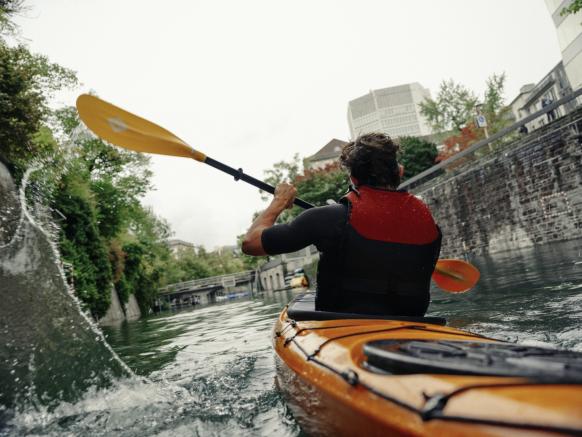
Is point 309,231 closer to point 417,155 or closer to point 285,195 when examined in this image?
point 285,195

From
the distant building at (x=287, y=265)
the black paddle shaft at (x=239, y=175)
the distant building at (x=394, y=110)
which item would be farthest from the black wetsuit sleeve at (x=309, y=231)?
the distant building at (x=394, y=110)

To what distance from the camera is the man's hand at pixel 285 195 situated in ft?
10.3

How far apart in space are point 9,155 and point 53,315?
4.68 meters

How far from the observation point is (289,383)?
2297mm

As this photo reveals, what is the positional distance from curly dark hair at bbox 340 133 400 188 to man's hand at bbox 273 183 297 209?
1.95 feet

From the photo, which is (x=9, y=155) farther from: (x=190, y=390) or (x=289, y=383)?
(x=289, y=383)

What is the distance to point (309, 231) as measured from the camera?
8.14 ft

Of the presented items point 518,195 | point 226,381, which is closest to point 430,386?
point 226,381

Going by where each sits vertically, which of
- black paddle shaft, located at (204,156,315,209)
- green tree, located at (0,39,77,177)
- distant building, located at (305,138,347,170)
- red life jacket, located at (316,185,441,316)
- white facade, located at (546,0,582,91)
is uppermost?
distant building, located at (305,138,347,170)

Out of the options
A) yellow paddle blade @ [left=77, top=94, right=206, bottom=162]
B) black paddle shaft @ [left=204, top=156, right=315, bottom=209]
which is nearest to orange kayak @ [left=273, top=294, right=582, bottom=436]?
black paddle shaft @ [left=204, top=156, right=315, bottom=209]

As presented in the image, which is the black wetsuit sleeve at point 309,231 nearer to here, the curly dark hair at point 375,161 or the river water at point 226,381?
the curly dark hair at point 375,161

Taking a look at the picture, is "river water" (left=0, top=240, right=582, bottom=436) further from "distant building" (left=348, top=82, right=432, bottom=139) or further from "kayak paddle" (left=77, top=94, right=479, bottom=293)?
"distant building" (left=348, top=82, right=432, bottom=139)

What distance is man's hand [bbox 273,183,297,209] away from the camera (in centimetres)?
313

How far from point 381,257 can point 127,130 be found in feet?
10.5
